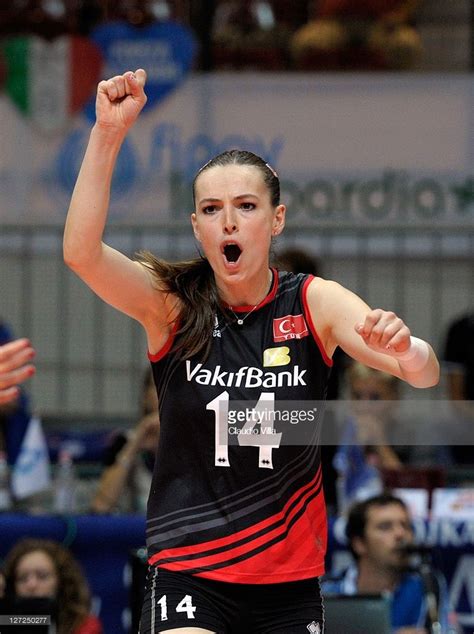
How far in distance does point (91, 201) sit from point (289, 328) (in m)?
0.66

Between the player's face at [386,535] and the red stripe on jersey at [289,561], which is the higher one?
the player's face at [386,535]

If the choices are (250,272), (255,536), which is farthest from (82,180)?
(255,536)

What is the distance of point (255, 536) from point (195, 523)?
0.55ft

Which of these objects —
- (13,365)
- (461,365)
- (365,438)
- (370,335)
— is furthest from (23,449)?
(370,335)

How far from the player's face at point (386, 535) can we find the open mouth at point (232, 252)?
242cm

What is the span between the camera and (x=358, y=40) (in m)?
8.36

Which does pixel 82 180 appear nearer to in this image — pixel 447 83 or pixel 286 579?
pixel 286 579

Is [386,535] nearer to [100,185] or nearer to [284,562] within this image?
[284,562]

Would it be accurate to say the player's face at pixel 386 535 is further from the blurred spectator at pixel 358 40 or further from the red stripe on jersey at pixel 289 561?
the blurred spectator at pixel 358 40

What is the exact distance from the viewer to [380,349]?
3438mm

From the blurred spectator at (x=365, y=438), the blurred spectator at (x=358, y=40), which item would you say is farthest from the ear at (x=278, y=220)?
the blurred spectator at (x=358, y=40)

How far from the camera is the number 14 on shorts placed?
139 inches

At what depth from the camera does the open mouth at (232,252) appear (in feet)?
12.2

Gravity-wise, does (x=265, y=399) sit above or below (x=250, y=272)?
below
